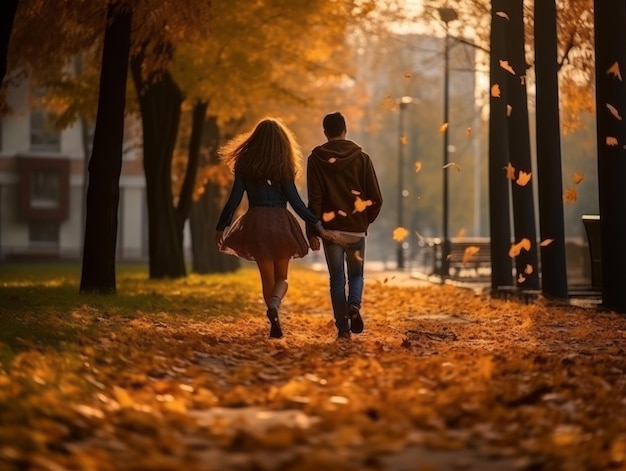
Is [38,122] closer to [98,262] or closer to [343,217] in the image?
[98,262]

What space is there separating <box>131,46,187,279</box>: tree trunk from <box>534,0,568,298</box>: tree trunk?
409 inches

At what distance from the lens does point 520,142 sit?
20359mm

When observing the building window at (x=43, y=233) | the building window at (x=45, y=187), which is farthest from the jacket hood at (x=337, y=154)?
the building window at (x=45, y=187)

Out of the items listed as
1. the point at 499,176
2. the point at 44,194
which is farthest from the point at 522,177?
the point at 44,194

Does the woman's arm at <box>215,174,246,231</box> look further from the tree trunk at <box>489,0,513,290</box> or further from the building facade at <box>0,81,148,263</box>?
the building facade at <box>0,81,148,263</box>

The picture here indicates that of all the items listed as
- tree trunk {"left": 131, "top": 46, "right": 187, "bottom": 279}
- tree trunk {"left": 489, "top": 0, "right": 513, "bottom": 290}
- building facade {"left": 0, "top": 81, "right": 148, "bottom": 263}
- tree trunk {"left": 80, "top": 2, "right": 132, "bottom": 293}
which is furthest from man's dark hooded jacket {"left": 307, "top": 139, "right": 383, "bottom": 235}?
building facade {"left": 0, "top": 81, "right": 148, "bottom": 263}

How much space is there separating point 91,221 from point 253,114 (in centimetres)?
1959

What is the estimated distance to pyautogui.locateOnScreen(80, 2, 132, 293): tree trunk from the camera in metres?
19.1

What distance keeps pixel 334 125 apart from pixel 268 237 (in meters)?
1.24

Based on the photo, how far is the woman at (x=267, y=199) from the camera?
12469 mm

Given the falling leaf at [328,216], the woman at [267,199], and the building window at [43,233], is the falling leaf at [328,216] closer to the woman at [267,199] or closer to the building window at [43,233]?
the woman at [267,199]

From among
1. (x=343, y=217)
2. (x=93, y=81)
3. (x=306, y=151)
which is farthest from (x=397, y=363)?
(x=306, y=151)

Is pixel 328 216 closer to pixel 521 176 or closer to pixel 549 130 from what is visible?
pixel 549 130

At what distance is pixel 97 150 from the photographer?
19.3m
